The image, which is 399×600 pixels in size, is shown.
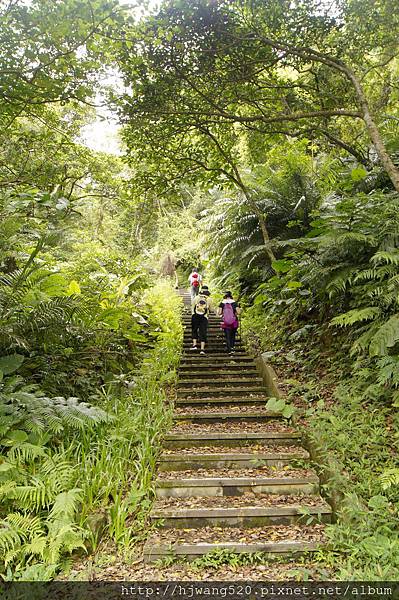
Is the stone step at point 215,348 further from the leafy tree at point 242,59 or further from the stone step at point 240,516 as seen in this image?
the stone step at point 240,516

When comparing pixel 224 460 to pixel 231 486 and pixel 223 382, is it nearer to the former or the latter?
pixel 231 486

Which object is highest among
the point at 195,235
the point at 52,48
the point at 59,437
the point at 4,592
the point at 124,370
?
the point at 195,235

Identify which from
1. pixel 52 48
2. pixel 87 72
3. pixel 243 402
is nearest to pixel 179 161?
pixel 87 72

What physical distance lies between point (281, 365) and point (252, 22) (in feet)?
16.0

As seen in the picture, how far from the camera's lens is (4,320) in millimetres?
3846

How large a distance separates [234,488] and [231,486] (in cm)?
3

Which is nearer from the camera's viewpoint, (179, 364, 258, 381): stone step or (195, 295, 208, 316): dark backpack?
(179, 364, 258, 381): stone step

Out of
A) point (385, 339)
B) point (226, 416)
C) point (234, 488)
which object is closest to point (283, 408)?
point (226, 416)

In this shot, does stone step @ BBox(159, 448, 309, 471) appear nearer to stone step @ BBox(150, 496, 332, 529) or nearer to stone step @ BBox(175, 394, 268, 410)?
stone step @ BBox(150, 496, 332, 529)

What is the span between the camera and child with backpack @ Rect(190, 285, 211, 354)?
781 centimetres

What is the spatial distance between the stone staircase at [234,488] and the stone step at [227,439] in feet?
0.04

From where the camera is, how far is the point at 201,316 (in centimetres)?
792

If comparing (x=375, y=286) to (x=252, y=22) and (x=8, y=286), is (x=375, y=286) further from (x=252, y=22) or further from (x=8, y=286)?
(x=8, y=286)

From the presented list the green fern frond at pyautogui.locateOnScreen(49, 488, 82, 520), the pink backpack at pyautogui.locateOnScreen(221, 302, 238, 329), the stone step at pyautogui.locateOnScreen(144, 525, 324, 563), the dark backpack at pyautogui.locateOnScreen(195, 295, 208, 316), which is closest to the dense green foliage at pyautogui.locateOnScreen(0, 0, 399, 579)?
the green fern frond at pyautogui.locateOnScreen(49, 488, 82, 520)
